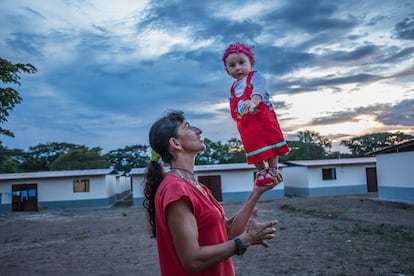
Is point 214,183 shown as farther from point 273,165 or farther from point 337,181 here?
point 273,165

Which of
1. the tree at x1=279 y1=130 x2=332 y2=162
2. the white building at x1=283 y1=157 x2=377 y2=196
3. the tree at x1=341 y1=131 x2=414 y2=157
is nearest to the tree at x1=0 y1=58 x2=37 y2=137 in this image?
the white building at x1=283 y1=157 x2=377 y2=196

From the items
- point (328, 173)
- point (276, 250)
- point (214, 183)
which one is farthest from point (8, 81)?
point (328, 173)

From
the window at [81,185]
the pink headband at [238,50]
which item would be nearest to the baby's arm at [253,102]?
the pink headband at [238,50]

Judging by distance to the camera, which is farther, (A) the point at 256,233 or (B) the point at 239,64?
(B) the point at 239,64

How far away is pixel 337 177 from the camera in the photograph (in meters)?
27.0

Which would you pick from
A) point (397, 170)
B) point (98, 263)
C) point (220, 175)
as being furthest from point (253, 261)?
point (220, 175)

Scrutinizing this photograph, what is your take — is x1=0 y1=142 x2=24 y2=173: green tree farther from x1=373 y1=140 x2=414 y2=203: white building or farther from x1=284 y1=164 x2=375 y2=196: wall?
x1=373 y1=140 x2=414 y2=203: white building

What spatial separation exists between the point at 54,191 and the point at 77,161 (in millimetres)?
9952

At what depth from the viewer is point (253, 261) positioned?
7430mm

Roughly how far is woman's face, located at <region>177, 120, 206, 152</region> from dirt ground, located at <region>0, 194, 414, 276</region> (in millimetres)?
5086

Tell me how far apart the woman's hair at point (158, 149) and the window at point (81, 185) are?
23880 mm

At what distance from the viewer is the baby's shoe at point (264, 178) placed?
2.13 m

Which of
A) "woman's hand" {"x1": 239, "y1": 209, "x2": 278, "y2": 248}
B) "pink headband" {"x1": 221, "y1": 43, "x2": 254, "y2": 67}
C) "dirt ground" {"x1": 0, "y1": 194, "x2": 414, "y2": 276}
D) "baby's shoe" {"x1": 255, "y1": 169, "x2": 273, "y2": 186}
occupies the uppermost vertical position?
"pink headband" {"x1": 221, "y1": 43, "x2": 254, "y2": 67}

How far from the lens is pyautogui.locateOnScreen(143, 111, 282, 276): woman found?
1.71 metres
